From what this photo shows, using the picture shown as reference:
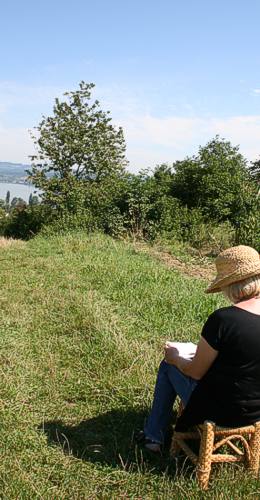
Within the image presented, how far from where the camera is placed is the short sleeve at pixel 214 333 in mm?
2561

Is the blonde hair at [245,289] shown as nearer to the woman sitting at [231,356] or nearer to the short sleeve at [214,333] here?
the woman sitting at [231,356]

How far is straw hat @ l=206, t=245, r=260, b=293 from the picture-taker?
2.61 m

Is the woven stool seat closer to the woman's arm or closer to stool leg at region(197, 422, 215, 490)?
stool leg at region(197, 422, 215, 490)

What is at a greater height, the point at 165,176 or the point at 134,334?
the point at 165,176

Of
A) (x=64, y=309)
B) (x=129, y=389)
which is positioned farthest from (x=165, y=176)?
(x=129, y=389)

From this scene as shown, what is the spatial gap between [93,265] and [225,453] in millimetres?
5289

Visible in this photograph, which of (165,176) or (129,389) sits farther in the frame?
(165,176)

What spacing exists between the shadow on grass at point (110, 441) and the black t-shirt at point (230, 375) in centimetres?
44

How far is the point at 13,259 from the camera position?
9.48 metres

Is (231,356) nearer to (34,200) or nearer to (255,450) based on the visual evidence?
(255,450)

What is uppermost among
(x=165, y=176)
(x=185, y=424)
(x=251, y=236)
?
(x=165, y=176)

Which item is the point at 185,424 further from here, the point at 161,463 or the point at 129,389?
the point at 129,389

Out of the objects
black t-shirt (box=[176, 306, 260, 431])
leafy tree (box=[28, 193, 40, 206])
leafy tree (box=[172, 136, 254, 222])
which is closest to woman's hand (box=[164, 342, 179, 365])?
black t-shirt (box=[176, 306, 260, 431])

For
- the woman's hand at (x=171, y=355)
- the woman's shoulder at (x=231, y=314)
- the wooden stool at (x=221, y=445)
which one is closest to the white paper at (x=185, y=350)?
the woman's hand at (x=171, y=355)
